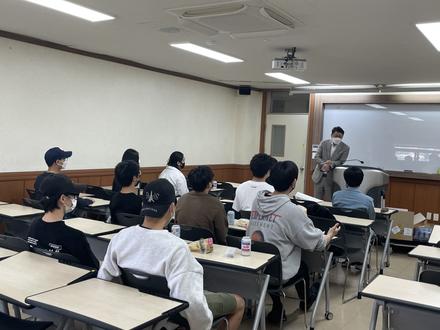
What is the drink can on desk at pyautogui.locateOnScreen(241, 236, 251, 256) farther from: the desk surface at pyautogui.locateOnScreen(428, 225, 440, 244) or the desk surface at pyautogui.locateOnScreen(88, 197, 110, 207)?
the desk surface at pyautogui.locateOnScreen(88, 197, 110, 207)

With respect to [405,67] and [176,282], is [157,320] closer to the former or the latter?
[176,282]

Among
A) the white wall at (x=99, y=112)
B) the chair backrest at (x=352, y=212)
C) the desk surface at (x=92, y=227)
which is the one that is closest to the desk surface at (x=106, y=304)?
the desk surface at (x=92, y=227)

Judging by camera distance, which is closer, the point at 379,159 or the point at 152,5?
the point at 152,5

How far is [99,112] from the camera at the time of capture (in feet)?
21.3

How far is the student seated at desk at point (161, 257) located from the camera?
77.4 inches

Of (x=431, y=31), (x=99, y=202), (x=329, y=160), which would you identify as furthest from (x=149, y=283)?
(x=329, y=160)

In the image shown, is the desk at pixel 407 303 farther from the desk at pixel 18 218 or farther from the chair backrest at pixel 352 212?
the desk at pixel 18 218

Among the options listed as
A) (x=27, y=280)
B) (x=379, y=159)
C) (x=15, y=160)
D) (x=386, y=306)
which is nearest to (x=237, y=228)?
(x=386, y=306)

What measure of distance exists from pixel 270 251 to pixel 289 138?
6.75m

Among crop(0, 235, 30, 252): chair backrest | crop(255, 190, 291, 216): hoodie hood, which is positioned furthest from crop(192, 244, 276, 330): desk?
crop(0, 235, 30, 252): chair backrest

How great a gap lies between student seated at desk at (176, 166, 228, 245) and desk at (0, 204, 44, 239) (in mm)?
1473

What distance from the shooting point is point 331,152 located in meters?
7.27

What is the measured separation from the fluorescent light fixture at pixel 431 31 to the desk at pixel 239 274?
269cm

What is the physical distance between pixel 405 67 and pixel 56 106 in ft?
16.0
